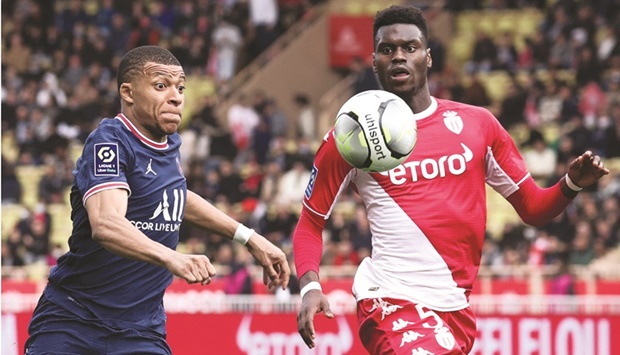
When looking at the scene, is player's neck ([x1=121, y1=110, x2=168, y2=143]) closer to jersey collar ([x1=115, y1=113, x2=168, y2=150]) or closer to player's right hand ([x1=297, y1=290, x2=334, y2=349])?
jersey collar ([x1=115, y1=113, x2=168, y2=150])

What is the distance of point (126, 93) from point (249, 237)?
92cm

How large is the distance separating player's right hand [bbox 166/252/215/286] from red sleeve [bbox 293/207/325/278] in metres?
1.29

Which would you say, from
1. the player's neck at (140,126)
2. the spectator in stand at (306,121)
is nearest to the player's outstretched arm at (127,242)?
the player's neck at (140,126)

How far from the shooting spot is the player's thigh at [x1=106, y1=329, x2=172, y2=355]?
19.4ft

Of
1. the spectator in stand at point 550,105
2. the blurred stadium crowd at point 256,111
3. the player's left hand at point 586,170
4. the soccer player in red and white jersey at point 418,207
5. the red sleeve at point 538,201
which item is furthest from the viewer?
the spectator in stand at point 550,105

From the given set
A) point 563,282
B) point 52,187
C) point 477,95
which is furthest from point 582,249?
point 52,187

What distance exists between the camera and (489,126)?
6.66 meters

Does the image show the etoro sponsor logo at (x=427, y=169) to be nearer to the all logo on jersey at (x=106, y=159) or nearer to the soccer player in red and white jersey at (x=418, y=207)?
the soccer player in red and white jersey at (x=418, y=207)

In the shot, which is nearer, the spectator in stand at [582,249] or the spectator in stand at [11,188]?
the spectator in stand at [582,249]

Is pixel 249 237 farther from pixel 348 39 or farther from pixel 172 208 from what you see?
pixel 348 39

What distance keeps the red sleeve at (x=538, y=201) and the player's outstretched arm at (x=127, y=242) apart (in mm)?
2172

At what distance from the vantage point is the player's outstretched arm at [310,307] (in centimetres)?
599

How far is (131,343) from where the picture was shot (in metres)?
5.95

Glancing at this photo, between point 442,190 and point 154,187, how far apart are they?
4.74 feet
